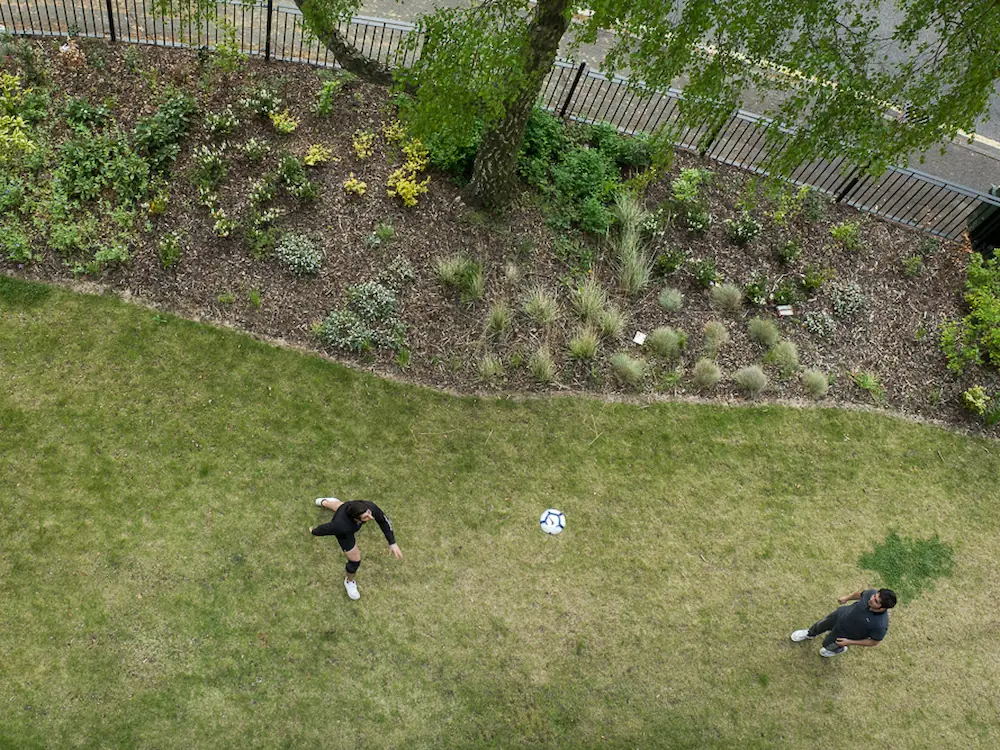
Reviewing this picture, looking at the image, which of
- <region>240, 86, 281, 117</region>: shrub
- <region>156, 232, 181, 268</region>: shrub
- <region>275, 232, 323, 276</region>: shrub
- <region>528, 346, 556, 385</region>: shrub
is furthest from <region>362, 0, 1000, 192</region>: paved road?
<region>528, 346, 556, 385</region>: shrub

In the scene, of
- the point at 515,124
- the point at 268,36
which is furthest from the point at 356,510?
the point at 268,36

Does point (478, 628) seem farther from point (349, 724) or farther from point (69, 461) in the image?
point (69, 461)

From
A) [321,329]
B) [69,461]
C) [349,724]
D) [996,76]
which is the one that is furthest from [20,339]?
[996,76]

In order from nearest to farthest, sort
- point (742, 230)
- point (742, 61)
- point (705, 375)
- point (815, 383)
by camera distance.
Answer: point (742, 61) < point (705, 375) < point (815, 383) < point (742, 230)

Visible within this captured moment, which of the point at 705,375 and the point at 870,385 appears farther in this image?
the point at 870,385

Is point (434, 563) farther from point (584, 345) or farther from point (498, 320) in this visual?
point (584, 345)

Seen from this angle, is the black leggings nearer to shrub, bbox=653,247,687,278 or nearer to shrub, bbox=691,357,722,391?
shrub, bbox=691,357,722,391
